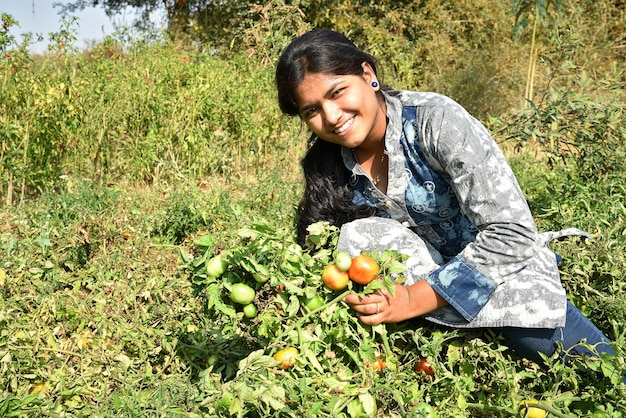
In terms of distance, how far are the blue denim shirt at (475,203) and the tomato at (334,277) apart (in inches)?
12.2

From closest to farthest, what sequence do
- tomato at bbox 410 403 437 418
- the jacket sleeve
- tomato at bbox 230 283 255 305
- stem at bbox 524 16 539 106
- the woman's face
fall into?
tomato at bbox 410 403 437 418 < tomato at bbox 230 283 255 305 < the jacket sleeve < the woman's face < stem at bbox 524 16 539 106

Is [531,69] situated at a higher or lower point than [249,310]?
higher

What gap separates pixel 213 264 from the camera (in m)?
1.46

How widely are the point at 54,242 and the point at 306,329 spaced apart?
59.9 inches

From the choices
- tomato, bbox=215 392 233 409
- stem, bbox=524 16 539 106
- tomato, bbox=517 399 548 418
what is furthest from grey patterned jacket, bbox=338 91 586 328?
stem, bbox=524 16 539 106

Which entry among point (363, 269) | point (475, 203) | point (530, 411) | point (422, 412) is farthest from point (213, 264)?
point (530, 411)

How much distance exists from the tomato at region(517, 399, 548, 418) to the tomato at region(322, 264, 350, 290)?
0.52m

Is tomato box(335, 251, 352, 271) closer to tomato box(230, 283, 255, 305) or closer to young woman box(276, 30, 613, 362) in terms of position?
young woman box(276, 30, 613, 362)

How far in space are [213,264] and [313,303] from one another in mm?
262

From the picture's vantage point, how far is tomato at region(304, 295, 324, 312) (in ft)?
4.85

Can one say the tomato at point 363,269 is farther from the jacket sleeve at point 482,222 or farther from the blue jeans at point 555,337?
the blue jeans at point 555,337

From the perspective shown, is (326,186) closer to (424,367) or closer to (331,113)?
(331,113)

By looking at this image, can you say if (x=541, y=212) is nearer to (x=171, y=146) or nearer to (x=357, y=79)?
(x=357, y=79)

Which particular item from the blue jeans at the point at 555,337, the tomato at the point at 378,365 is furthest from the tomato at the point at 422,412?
the blue jeans at the point at 555,337
